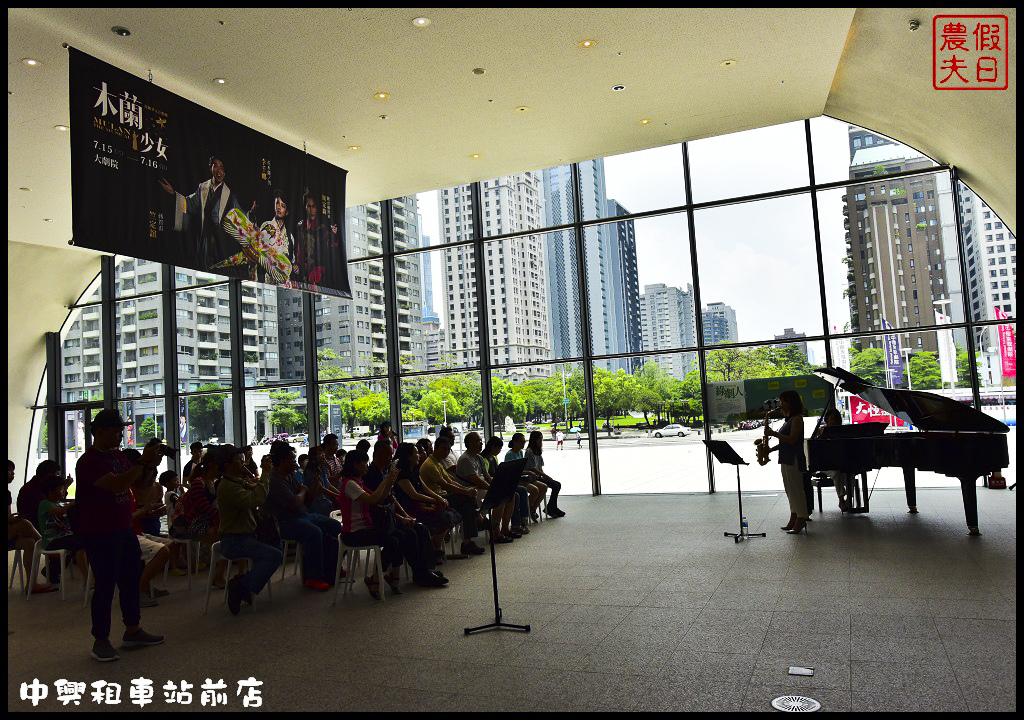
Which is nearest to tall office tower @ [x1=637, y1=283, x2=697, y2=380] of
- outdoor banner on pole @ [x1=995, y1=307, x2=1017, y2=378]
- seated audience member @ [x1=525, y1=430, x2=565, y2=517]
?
seated audience member @ [x1=525, y1=430, x2=565, y2=517]

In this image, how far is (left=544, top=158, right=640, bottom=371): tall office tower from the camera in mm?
11367

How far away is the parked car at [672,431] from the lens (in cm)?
1112

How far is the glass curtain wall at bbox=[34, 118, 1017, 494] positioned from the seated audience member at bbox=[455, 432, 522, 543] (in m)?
3.64

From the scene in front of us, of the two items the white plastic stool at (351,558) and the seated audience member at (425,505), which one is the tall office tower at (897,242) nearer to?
the seated audience member at (425,505)

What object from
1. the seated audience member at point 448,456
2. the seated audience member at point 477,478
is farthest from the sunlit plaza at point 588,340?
the seated audience member at point 448,456

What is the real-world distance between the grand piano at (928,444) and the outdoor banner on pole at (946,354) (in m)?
2.97

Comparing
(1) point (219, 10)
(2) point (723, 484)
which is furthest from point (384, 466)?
(2) point (723, 484)

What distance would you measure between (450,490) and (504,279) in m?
5.56

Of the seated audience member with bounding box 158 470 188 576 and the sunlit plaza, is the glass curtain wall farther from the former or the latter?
the seated audience member with bounding box 158 470 188 576

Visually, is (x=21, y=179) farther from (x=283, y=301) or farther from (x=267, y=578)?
(x=267, y=578)

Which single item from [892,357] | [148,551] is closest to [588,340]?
[892,357]

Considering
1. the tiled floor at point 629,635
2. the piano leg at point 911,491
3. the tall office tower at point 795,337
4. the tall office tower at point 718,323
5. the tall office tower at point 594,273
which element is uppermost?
the tall office tower at point 594,273

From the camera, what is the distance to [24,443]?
15328mm

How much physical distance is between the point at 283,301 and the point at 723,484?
826cm
